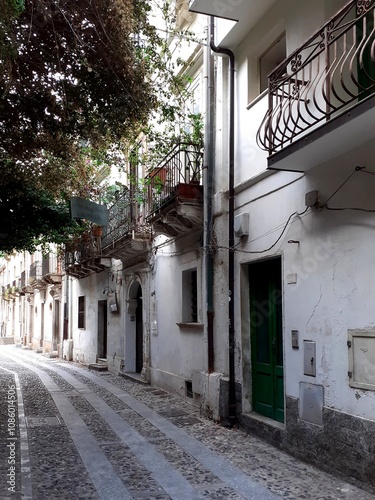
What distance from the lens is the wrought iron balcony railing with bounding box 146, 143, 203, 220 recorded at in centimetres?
933

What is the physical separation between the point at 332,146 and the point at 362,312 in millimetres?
1742

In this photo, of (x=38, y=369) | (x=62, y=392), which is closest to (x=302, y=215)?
(x=62, y=392)

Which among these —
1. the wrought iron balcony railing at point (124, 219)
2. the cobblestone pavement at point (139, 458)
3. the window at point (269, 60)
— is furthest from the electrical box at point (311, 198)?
the wrought iron balcony railing at point (124, 219)

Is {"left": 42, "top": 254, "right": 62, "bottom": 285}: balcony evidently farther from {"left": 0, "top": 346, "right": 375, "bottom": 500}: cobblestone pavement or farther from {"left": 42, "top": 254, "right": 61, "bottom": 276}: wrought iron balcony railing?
{"left": 0, "top": 346, "right": 375, "bottom": 500}: cobblestone pavement

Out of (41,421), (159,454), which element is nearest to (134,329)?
(41,421)

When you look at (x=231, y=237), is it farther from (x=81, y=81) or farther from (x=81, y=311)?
(x=81, y=311)

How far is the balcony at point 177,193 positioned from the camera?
8.94 metres

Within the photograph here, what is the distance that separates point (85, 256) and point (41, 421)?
9.07m

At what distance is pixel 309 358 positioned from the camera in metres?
5.98

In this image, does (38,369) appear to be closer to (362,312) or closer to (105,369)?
(105,369)

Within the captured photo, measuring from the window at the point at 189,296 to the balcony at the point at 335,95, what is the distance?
450 cm

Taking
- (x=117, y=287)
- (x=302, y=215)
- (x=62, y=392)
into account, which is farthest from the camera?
(x=117, y=287)

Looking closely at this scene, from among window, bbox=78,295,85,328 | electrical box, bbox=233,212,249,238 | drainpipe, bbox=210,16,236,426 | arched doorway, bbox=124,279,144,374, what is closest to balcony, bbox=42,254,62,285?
window, bbox=78,295,85,328

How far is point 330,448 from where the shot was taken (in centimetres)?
545
